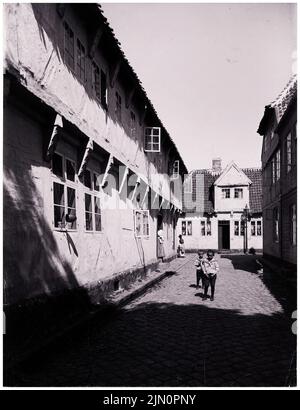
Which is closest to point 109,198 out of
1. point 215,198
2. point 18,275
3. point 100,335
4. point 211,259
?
point 211,259

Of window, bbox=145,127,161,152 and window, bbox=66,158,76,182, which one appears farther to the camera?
window, bbox=145,127,161,152

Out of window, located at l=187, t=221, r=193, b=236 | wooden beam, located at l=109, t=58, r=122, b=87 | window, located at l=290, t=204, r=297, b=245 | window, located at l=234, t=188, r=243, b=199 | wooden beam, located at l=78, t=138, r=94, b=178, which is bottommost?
window, located at l=187, t=221, r=193, b=236

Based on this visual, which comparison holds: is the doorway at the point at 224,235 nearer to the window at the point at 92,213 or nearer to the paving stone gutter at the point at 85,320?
the paving stone gutter at the point at 85,320

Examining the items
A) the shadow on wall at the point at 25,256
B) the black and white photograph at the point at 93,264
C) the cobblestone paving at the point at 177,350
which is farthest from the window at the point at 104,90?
the cobblestone paving at the point at 177,350

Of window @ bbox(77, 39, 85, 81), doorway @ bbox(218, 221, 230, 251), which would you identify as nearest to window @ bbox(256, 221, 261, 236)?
doorway @ bbox(218, 221, 230, 251)

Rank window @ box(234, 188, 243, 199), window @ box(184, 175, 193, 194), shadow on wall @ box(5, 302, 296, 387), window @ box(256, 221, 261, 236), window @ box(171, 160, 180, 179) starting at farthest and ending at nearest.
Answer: window @ box(184, 175, 193, 194) < window @ box(234, 188, 243, 199) < window @ box(256, 221, 261, 236) < window @ box(171, 160, 180, 179) < shadow on wall @ box(5, 302, 296, 387)

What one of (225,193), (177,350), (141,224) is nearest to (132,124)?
(141,224)

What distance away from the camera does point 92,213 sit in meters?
8.37

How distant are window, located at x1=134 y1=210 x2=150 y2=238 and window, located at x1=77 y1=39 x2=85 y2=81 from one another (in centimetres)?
610

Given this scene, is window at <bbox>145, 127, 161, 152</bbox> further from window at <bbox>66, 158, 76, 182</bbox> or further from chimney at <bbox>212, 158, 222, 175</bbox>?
chimney at <bbox>212, 158, 222, 175</bbox>

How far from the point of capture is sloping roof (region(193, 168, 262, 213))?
3012 cm

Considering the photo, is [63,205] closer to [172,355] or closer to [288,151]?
[172,355]

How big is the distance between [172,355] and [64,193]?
142 inches

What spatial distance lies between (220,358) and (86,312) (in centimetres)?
306
